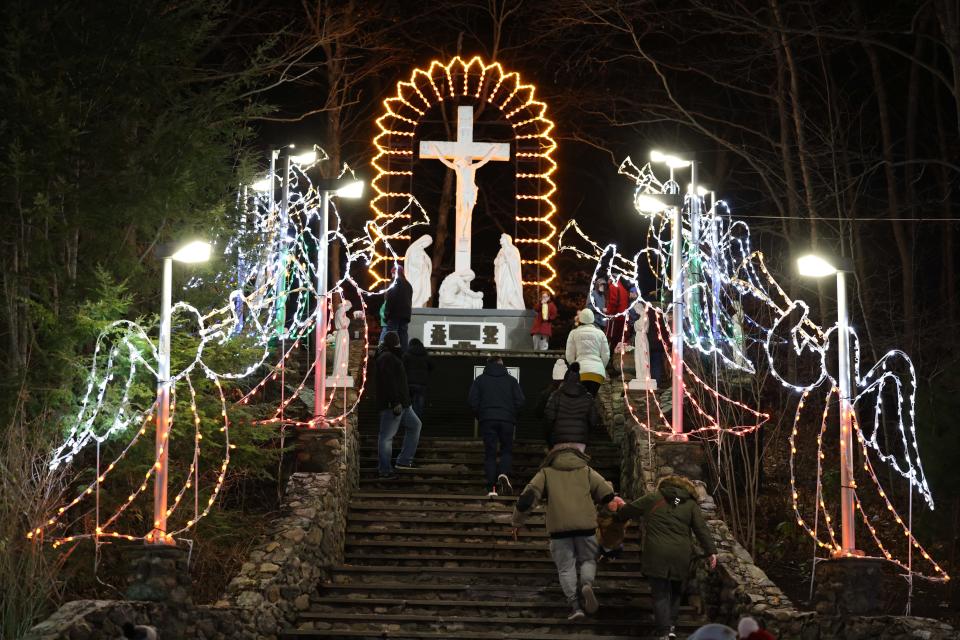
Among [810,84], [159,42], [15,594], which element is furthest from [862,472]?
[15,594]

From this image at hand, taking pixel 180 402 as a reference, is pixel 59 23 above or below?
above

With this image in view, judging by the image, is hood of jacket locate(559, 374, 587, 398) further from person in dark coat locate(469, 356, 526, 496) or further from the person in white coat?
the person in white coat

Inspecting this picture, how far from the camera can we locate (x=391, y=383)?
15867 mm

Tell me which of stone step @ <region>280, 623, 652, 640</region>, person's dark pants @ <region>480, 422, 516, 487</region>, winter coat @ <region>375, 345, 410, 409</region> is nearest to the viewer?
stone step @ <region>280, 623, 652, 640</region>

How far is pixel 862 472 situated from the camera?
22000mm

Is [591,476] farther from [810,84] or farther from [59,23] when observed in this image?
[810,84]

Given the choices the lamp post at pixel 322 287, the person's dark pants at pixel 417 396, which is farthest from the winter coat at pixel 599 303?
the lamp post at pixel 322 287

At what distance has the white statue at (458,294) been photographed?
2581 cm

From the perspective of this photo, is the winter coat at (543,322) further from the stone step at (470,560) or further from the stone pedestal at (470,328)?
the stone step at (470,560)

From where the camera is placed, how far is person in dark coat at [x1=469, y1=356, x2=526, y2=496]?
605 inches

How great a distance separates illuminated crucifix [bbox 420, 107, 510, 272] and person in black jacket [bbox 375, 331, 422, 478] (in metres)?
9.94

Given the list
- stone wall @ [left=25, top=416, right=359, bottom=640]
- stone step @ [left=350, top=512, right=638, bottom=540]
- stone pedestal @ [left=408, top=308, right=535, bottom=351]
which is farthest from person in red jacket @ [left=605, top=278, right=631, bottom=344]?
stone step @ [left=350, top=512, right=638, bottom=540]

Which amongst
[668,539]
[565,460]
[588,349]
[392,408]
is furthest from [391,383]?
[668,539]

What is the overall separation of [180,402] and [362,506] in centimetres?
224
